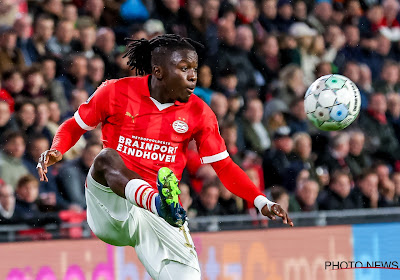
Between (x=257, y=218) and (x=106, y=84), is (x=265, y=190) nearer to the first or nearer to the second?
(x=257, y=218)

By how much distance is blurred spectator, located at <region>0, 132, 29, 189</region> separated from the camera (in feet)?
22.9

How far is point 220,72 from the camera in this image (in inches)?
346

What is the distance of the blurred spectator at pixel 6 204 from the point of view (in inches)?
266

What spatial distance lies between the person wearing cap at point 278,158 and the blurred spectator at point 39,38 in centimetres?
262

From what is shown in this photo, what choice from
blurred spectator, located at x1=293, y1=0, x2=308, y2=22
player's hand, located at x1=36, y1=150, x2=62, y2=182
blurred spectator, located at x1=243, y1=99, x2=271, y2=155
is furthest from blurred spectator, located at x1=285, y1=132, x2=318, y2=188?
player's hand, located at x1=36, y1=150, x2=62, y2=182

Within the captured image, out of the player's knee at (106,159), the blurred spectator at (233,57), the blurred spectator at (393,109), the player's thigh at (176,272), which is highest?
the blurred spectator at (233,57)

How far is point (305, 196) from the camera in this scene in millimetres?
8266

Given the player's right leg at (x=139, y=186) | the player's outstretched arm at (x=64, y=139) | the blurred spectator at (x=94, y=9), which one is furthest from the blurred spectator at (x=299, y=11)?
the player's right leg at (x=139, y=186)

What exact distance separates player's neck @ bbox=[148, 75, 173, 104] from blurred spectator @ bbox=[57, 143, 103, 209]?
7.10 feet

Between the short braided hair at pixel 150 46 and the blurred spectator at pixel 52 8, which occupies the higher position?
the blurred spectator at pixel 52 8

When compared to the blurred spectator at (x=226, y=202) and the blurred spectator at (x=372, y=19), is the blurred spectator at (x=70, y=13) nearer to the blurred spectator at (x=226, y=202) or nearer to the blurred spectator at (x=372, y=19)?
the blurred spectator at (x=226, y=202)

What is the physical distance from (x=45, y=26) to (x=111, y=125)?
2.85 metres

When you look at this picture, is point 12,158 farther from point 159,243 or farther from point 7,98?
point 159,243

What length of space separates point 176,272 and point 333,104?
2121 millimetres
